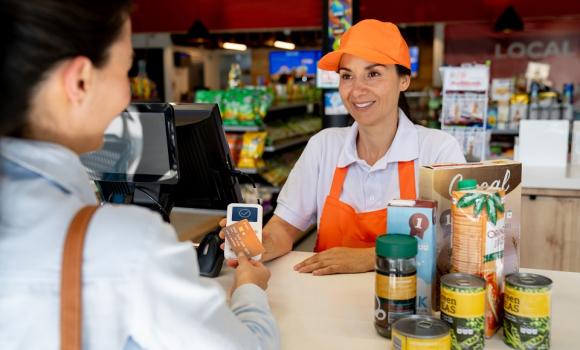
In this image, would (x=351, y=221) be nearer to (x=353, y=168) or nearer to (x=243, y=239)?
(x=353, y=168)

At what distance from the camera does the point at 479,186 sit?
1543mm

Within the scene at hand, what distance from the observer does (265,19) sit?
421 inches

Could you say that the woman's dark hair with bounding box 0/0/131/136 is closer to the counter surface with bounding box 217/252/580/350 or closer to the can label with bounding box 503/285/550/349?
the counter surface with bounding box 217/252/580/350

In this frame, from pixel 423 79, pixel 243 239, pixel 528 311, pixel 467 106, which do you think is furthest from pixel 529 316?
pixel 423 79

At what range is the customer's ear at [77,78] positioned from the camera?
2.91 feet

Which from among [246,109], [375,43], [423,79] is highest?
[423,79]

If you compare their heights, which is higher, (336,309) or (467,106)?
(467,106)

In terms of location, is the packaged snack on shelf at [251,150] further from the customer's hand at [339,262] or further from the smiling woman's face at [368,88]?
the customer's hand at [339,262]

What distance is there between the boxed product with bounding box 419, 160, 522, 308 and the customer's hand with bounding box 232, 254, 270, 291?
0.46m

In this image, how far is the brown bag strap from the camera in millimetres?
836

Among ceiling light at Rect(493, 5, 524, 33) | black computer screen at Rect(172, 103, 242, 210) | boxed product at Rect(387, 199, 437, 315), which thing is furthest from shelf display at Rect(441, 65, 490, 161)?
→ ceiling light at Rect(493, 5, 524, 33)

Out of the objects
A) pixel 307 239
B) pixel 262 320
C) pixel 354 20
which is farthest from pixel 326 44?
pixel 262 320

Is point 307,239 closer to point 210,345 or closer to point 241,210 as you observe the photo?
point 241,210

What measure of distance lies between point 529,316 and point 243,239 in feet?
2.85
